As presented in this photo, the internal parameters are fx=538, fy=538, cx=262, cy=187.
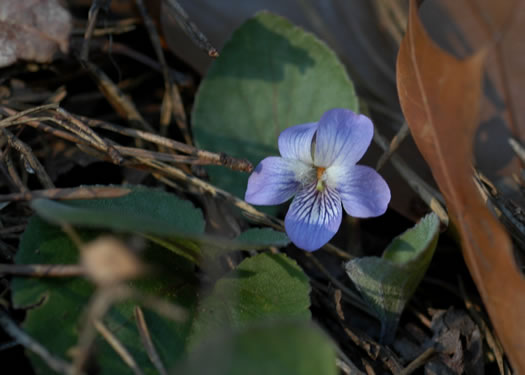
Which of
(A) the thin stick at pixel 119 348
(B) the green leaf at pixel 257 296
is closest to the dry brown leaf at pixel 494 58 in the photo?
(B) the green leaf at pixel 257 296

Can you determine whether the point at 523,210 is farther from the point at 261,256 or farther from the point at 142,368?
the point at 142,368

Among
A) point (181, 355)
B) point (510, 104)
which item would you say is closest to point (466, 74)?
point (181, 355)

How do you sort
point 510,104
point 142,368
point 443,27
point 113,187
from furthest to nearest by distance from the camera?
point 443,27 < point 510,104 < point 113,187 < point 142,368

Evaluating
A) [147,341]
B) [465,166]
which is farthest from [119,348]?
[465,166]

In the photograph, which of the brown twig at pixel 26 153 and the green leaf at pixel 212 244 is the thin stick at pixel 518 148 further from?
the brown twig at pixel 26 153

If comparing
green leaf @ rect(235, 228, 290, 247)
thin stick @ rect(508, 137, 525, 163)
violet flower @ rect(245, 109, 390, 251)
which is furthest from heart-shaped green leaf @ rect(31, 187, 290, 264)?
thin stick @ rect(508, 137, 525, 163)

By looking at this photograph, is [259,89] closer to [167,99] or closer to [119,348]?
[167,99]

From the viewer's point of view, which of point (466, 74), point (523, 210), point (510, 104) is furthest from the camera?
point (510, 104)
